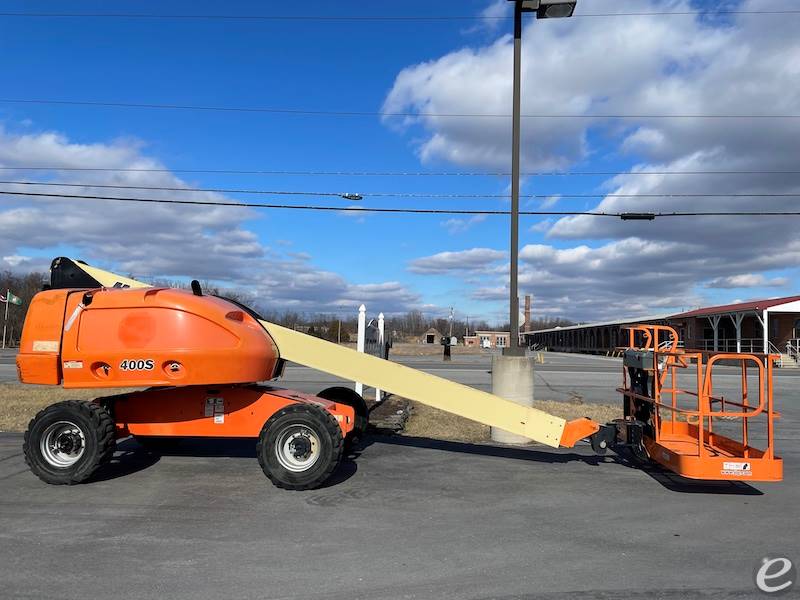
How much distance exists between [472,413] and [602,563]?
2.73m

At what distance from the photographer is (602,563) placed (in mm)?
4594

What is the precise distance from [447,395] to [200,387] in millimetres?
2921

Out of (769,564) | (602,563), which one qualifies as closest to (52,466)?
(602,563)

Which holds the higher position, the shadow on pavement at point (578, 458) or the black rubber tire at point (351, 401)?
the black rubber tire at point (351, 401)

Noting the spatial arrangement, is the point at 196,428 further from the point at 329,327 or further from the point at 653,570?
the point at 329,327

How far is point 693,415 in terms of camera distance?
7.13 metres

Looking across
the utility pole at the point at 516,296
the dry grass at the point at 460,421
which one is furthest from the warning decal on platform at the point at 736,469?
the dry grass at the point at 460,421

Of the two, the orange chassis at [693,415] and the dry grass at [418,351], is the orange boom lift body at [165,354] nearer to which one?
the orange chassis at [693,415]

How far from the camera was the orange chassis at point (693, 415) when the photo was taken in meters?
6.17

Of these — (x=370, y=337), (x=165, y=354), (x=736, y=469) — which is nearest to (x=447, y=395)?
(x=736, y=469)

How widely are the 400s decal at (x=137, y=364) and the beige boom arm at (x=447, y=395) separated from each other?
1.48 metres

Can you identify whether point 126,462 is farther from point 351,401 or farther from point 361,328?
point 361,328

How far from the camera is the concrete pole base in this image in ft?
30.9

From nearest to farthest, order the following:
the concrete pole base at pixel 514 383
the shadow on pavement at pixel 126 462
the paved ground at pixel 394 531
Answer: the paved ground at pixel 394 531 → the shadow on pavement at pixel 126 462 → the concrete pole base at pixel 514 383
